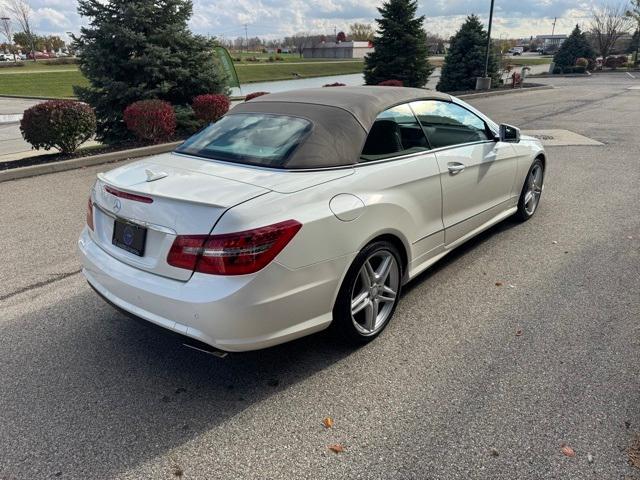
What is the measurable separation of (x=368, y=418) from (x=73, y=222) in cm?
462

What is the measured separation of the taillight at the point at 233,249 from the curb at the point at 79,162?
22.3 ft

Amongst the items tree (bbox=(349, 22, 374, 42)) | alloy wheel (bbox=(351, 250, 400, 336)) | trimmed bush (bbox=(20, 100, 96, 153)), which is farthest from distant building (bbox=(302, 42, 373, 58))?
alloy wheel (bbox=(351, 250, 400, 336))

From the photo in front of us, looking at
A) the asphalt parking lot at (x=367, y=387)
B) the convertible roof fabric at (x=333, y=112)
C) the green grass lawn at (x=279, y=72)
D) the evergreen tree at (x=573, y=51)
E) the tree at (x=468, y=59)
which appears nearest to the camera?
the asphalt parking lot at (x=367, y=387)

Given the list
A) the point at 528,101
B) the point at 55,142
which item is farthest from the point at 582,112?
the point at 55,142

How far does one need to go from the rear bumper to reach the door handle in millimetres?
1425

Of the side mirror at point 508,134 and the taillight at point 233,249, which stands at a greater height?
the side mirror at point 508,134

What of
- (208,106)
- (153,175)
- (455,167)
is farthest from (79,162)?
(455,167)

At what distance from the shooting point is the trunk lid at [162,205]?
2547 millimetres

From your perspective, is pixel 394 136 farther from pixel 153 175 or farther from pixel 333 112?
pixel 153 175

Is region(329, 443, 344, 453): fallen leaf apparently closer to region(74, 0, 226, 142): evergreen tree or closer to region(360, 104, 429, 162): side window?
region(360, 104, 429, 162): side window

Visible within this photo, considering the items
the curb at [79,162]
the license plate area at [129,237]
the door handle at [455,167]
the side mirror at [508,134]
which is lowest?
the curb at [79,162]

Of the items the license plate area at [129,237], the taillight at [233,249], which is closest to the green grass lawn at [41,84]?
the license plate area at [129,237]

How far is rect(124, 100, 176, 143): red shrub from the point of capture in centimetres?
959

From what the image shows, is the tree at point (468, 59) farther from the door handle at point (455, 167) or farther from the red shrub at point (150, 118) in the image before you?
the door handle at point (455, 167)
